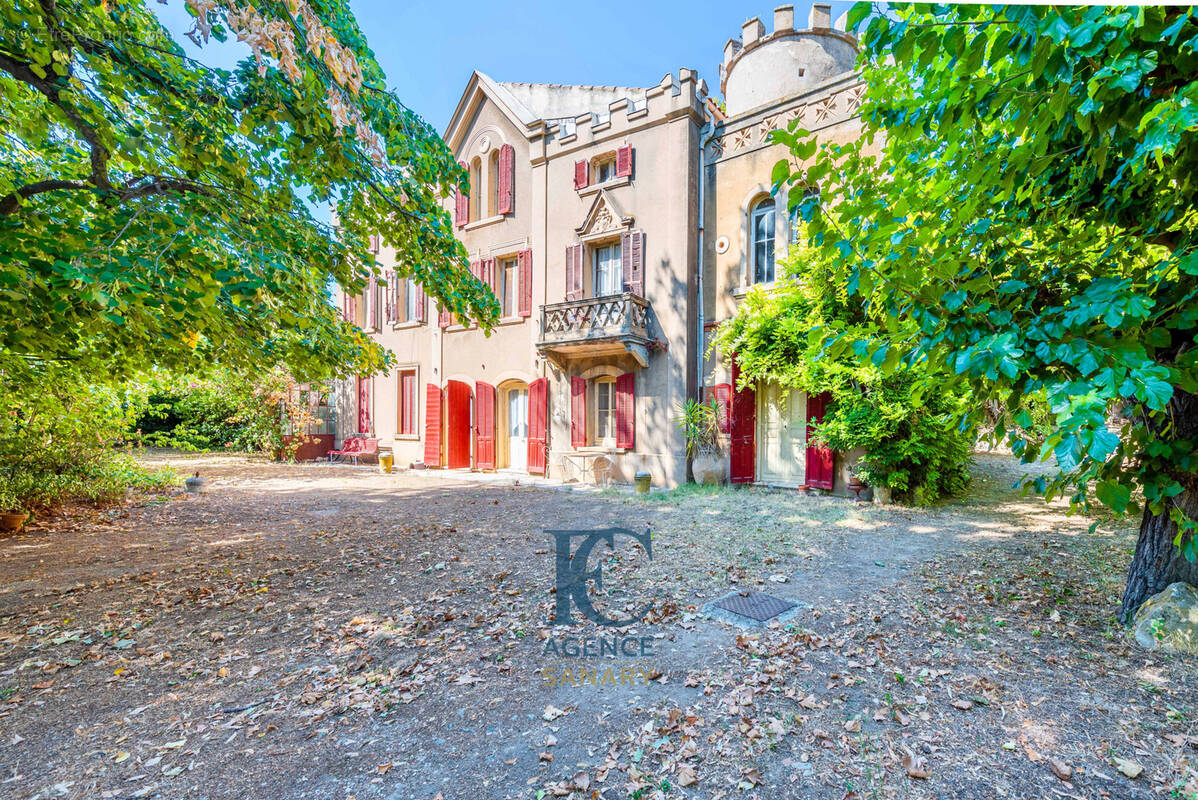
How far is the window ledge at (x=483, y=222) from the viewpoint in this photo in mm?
12109

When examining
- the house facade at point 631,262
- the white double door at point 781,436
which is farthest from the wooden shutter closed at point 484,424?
the white double door at point 781,436

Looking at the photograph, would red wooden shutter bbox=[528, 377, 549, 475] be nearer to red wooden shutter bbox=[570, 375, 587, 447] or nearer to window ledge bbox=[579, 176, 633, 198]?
red wooden shutter bbox=[570, 375, 587, 447]

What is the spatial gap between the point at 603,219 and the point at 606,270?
1.03 m

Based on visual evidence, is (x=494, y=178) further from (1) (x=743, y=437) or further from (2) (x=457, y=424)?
(1) (x=743, y=437)

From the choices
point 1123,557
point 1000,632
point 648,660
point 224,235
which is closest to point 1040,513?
point 1123,557

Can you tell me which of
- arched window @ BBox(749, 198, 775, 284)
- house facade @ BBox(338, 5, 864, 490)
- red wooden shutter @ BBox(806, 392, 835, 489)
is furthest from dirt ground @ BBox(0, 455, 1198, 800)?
arched window @ BBox(749, 198, 775, 284)

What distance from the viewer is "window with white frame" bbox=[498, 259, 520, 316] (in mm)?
11898

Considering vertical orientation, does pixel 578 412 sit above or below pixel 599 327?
below

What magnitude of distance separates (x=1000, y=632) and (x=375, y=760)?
3710mm

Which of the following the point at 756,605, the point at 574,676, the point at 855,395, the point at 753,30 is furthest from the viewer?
the point at 753,30

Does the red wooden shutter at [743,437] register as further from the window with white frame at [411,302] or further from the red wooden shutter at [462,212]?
the window with white frame at [411,302]

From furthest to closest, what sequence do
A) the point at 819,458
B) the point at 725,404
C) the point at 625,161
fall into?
the point at 625,161
the point at 725,404
the point at 819,458

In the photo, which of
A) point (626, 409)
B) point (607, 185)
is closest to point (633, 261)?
point (607, 185)

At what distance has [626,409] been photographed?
10.2 m
